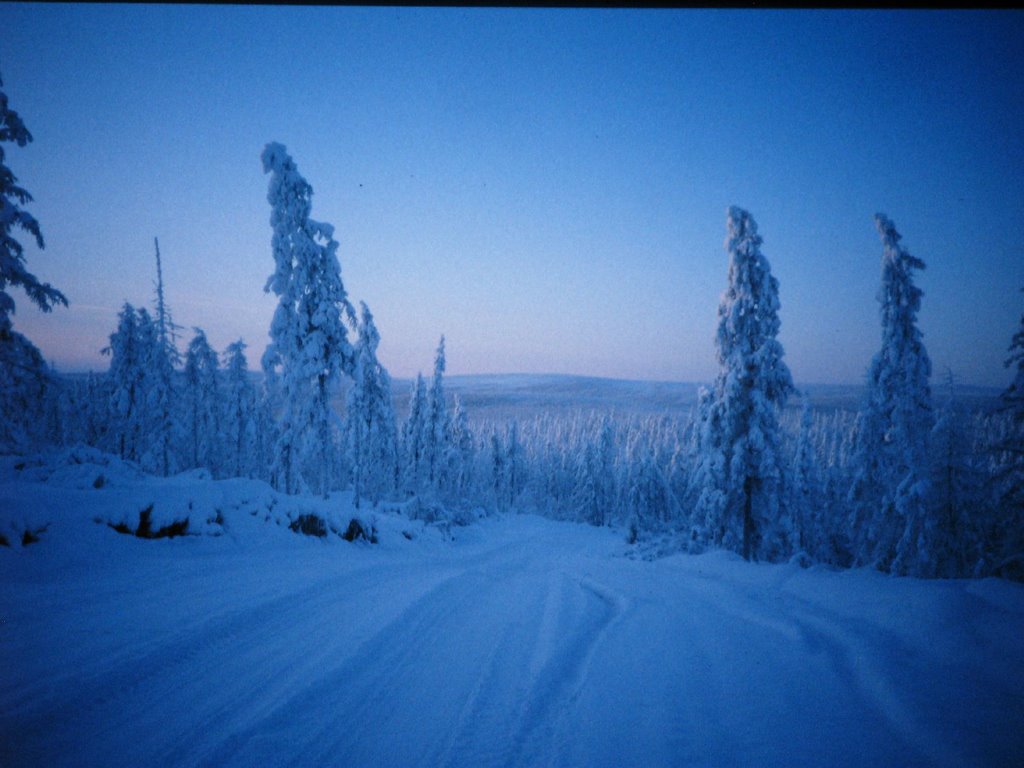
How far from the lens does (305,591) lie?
631 cm

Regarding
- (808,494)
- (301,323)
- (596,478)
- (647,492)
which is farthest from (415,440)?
(808,494)

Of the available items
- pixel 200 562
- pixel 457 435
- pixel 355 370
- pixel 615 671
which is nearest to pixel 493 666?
pixel 615 671

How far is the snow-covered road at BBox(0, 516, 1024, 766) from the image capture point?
113 inches

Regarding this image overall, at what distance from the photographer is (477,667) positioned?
418 cm

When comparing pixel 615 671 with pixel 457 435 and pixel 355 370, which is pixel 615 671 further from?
pixel 457 435

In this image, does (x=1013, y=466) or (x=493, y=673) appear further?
(x=1013, y=466)

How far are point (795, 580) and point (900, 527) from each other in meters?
16.6

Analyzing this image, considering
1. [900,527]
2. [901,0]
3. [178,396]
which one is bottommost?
[900,527]

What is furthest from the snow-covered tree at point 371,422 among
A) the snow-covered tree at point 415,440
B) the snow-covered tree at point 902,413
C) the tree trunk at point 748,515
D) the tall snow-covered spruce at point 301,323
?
the snow-covered tree at point 902,413

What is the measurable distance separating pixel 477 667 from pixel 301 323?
16724 mm

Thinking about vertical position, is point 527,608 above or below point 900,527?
above

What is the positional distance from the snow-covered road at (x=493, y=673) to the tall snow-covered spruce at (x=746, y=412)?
9832 mm

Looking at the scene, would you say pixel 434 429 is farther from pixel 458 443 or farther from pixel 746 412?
pixel 746 412

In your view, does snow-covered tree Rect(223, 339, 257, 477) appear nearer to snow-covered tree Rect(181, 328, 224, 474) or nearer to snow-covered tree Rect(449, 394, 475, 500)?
snow-covered tree Rect(181, 328, 224, 474)
